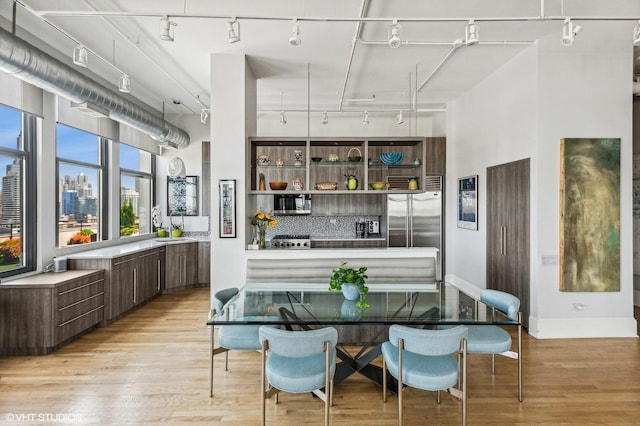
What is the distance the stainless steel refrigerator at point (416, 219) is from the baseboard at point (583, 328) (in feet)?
8.57

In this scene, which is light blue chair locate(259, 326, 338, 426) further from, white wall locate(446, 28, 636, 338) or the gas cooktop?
the gas cooktop

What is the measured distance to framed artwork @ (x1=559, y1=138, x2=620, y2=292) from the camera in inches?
166

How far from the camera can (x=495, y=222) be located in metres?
5.18

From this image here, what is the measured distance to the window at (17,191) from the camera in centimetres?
405

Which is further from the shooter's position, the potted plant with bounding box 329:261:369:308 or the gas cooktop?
the gas cooktop

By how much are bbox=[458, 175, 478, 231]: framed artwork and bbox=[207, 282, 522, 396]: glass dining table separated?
8.76ft

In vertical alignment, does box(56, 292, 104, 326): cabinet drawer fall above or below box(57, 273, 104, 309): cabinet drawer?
below

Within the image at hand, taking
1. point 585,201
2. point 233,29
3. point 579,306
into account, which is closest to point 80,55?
point 233,29

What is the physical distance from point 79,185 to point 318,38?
13.7 ft

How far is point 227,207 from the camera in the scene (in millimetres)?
4582

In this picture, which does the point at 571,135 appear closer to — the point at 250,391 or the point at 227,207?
the point at 227,207

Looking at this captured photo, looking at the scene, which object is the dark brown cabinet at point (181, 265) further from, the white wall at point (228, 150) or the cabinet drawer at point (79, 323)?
the white wall at point (228, 150)

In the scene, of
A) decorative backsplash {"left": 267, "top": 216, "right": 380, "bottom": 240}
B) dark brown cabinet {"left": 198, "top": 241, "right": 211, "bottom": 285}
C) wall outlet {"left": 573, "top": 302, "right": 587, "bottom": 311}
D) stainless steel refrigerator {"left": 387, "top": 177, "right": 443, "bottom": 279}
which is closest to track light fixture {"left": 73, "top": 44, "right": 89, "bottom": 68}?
dark brown cabinet {"left": 198, "top": 241, "right": 211, "bottom": 285}

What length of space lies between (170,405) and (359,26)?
387 cm
